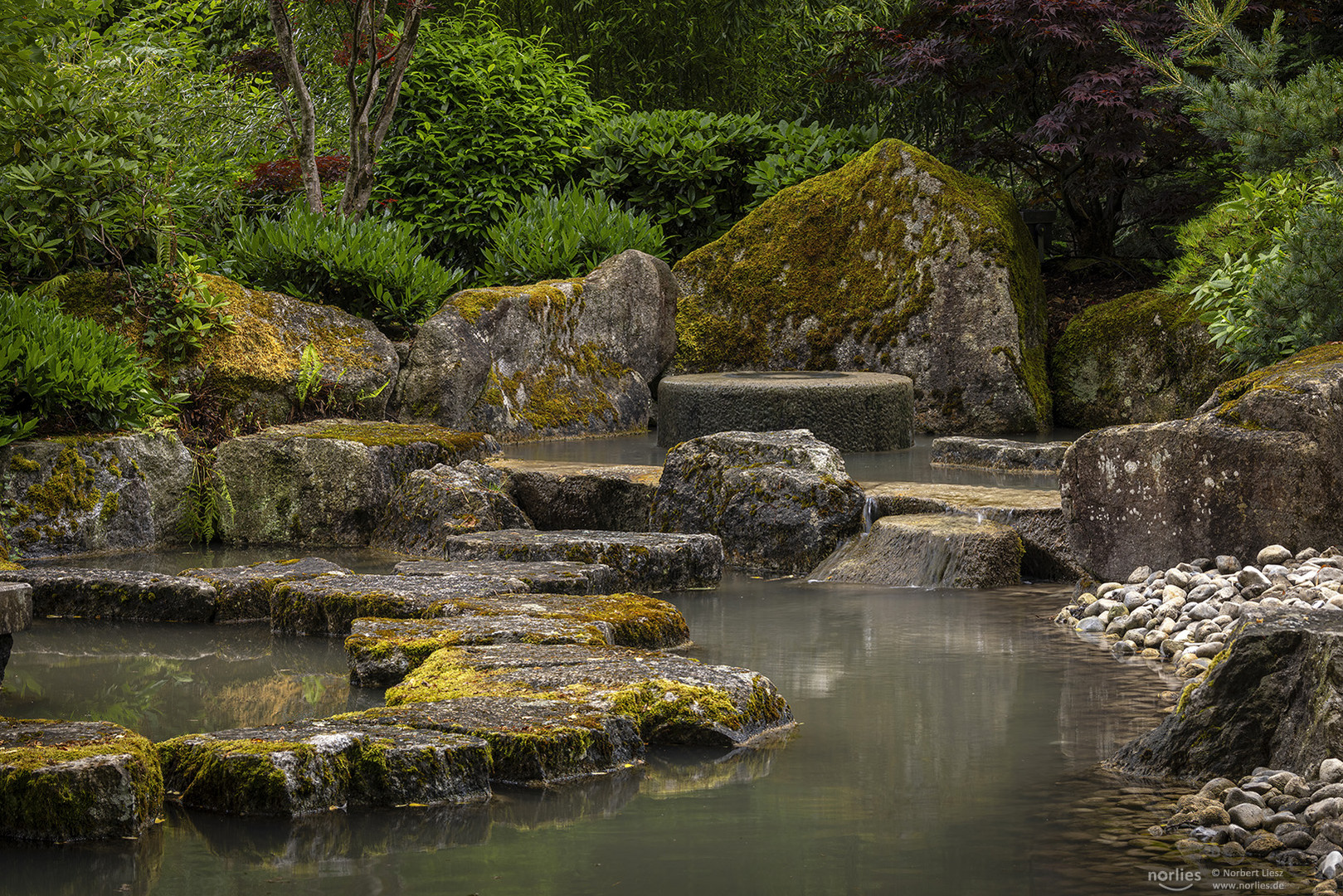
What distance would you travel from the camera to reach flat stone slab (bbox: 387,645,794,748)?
376 centimetres

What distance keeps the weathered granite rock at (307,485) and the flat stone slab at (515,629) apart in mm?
2438

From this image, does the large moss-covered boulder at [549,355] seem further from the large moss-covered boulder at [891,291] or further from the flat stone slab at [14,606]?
the flat stone slab at [14,606]

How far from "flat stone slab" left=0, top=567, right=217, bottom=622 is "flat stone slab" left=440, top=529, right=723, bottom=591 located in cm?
111

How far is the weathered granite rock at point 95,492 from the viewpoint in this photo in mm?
6664

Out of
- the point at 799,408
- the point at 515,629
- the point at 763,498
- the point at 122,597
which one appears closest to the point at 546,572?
the point at 515,629

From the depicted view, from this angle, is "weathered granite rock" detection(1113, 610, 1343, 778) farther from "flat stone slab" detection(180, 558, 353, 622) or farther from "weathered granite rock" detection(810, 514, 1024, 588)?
"flat stone slab" detection(180, 558, 353, 622)

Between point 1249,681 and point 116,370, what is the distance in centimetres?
558

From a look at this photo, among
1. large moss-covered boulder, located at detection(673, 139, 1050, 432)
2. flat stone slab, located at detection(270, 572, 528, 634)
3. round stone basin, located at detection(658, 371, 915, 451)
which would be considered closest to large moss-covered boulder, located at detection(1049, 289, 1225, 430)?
large moss-covered boulder, located at detection(673, 139, 1050, 432)

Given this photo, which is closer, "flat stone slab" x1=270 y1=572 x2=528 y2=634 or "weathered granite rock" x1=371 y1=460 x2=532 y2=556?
"flat stone slab" x1=270 y1=572 x2=528 y2=634

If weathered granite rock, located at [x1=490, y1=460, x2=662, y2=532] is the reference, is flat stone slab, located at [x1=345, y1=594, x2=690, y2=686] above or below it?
below

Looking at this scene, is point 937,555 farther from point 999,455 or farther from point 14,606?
point 14,606

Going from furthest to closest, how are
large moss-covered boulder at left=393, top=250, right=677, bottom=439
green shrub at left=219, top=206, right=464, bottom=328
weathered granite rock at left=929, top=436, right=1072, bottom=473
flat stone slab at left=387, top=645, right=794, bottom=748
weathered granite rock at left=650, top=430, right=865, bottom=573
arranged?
green shrub at left=219, top=206, right=464, bottom=328 < large moss-covered boulder at left=393, top=250, right=677, bottom=439 < weathered granite rock at left=929, top=436, right=1072, bottom=473 < weathered granite rock at left=650, top=430, right=865, bottom=573 < flat stone slab at left=387, top=645, right=794, bottom=748

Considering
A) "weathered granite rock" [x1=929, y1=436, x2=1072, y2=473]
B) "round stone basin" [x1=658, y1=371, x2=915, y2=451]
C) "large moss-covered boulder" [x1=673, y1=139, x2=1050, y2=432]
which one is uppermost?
"large moss-covered boulder" [x1=673, y1=139, x2=1050, y2=432]

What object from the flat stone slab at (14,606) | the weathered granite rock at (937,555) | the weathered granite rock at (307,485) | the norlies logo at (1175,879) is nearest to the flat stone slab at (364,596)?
the flat stone slab at (14,606)
